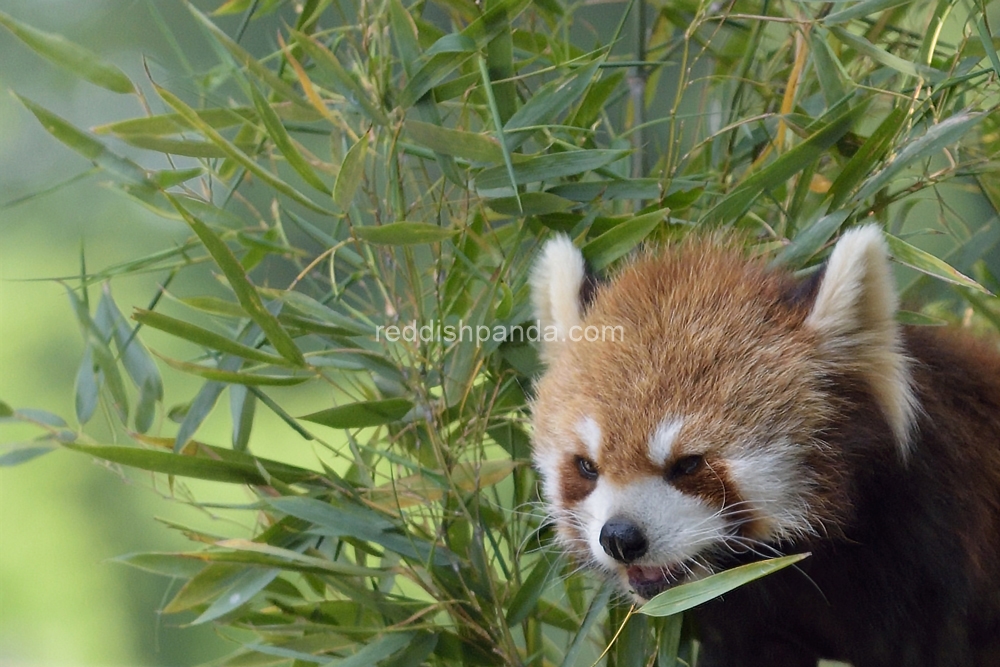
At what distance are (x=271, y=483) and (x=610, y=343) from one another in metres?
0.64

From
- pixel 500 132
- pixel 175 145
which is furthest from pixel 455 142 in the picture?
pixel 175 145

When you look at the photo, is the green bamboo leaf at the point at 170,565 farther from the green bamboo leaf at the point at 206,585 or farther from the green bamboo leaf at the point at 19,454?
the green bamboo leaf at the point at 19,454

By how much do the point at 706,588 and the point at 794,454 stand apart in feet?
0.77

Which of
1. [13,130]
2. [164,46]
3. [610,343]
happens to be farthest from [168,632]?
[610,343]

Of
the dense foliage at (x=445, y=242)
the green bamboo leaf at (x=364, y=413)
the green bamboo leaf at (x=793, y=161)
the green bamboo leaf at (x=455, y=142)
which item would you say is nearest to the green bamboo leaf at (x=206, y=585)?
the dense foliage at (x=445, y=242)

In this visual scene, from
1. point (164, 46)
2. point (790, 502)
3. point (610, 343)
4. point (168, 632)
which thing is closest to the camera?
point (790, 502)

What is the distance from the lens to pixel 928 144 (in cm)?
142

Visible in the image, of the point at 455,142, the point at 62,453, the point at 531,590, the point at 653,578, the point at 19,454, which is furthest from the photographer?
the point at 62,453

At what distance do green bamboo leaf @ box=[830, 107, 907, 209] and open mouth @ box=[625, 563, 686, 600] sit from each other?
0.67 meters

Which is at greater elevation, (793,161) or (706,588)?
(793,161)

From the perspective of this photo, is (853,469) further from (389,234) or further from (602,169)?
(389,234)

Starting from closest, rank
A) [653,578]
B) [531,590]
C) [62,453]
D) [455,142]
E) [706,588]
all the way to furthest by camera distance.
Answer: [706,588]
[653,578]
[455,142]
[531,590]
[62,453]

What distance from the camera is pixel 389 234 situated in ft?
4.60

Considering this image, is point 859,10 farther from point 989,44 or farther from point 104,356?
point 104,356
